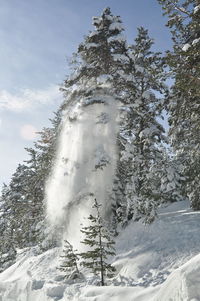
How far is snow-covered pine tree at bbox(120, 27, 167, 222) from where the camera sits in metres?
14.9

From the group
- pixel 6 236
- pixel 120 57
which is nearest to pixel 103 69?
pixel 120 57

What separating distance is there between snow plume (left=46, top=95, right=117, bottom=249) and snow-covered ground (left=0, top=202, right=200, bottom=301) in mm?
2068

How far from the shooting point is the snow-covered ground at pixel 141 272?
6781mm

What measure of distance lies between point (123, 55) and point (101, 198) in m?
8.22

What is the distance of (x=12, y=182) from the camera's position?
3509cm

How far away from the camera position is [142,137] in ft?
54.1

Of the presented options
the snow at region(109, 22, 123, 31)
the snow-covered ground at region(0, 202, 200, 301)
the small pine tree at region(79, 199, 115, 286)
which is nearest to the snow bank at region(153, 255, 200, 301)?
the snow-covered ground at region(0, 202, 200, 301)

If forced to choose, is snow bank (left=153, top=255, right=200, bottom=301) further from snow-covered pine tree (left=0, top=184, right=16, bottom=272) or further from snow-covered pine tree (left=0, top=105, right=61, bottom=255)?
snow-covered pine tree (left=0, top=184, right=16, bottom=272)

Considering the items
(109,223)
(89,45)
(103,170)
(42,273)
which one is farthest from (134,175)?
(89,45)

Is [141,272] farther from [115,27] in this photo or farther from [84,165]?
[115,27]

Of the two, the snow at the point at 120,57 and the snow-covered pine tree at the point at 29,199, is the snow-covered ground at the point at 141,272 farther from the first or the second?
the snow at the point at 120,57

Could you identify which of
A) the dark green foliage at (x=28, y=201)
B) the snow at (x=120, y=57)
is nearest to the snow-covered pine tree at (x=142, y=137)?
the snow at (x=120, y=57)

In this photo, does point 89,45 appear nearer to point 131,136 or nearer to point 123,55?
point 123,55

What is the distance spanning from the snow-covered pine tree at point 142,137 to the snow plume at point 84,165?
→ 3.44 ft
